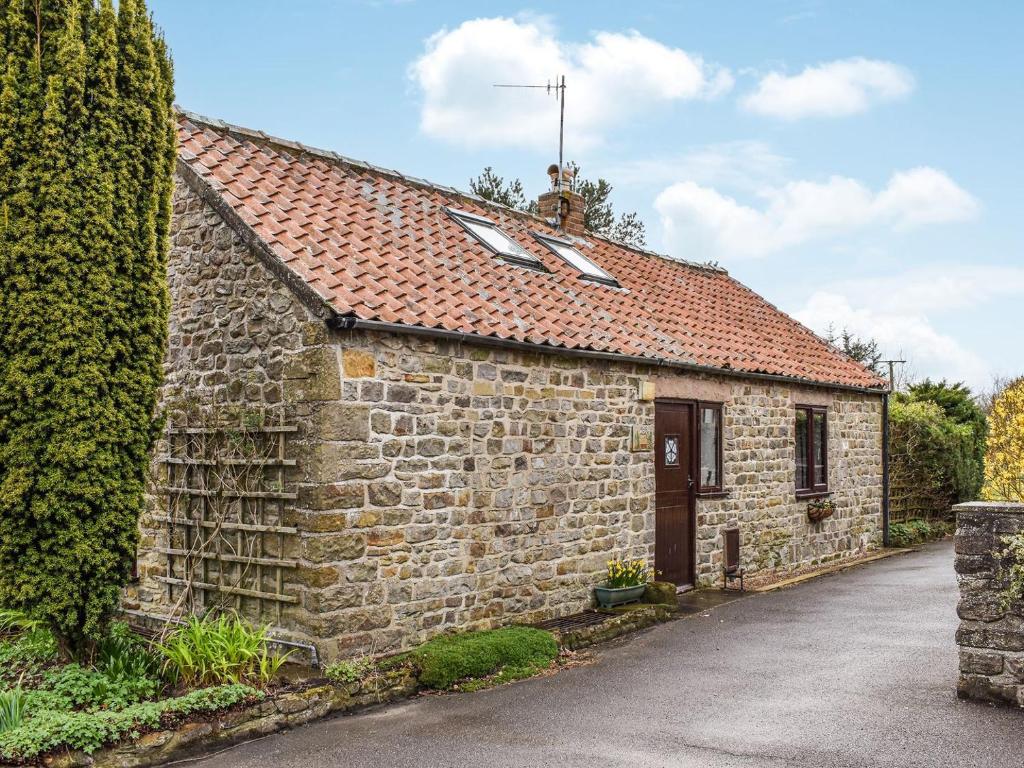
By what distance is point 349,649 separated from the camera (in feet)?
25.4

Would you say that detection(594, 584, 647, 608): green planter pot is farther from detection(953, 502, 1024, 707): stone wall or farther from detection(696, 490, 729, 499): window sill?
detection(953, 502, 1024, 707): stone wall

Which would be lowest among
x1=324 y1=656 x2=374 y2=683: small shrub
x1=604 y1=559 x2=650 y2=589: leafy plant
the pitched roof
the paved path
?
the paved path

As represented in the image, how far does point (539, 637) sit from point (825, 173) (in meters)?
14.8

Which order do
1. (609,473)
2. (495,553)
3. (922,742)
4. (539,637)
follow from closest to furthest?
(922,742)
(539,637)
(495,553)
(609,473)

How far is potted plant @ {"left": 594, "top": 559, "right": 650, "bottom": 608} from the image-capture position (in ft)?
34.1

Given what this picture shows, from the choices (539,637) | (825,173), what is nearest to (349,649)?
(539,637)

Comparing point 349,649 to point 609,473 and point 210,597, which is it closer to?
point 210,597

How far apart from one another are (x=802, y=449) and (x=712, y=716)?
28.4 feet

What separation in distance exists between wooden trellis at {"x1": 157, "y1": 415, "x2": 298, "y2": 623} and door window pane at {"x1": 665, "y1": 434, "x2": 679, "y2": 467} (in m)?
5.46

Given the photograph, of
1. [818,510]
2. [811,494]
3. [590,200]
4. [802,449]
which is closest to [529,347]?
[802,449]

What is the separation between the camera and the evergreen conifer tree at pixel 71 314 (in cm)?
675

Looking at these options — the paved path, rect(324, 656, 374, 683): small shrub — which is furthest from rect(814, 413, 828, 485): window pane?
rect(324, 656, 374, 683): small shrub

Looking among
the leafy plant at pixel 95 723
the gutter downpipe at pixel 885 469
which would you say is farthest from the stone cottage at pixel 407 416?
the gutter downpipe at pixel 885 469

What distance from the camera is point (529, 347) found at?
944 centimetres
